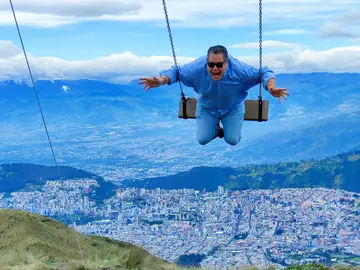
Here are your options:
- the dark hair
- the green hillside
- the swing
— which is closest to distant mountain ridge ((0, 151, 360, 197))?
the green hillside

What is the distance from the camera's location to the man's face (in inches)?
384

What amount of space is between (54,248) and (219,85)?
244 inches

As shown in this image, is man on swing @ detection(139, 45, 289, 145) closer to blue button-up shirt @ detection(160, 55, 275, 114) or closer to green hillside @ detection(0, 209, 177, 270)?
blue button-up shirt @ detection(160, 55, 275, 114)

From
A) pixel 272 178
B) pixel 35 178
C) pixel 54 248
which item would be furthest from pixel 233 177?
pixel 54 248

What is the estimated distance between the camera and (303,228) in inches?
3258

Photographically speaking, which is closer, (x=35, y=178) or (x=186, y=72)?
(x=186, y=72)

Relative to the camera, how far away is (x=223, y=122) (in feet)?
36.5

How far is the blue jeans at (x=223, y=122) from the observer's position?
36.1ft

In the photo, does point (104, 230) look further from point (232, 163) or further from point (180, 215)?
point (232, 163)

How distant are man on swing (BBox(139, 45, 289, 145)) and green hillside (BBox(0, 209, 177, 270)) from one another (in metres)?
3.52

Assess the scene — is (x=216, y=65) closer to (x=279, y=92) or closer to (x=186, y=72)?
(x=186, y=72)

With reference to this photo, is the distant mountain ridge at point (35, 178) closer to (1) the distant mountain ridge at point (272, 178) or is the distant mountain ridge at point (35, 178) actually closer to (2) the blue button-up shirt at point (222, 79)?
(1) the distant mountain ridge at point (272, 178)

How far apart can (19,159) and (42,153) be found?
13694 millimetres

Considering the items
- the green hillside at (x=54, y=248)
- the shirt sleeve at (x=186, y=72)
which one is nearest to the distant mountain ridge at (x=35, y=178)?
the green hillside at (x=54, y=248)
